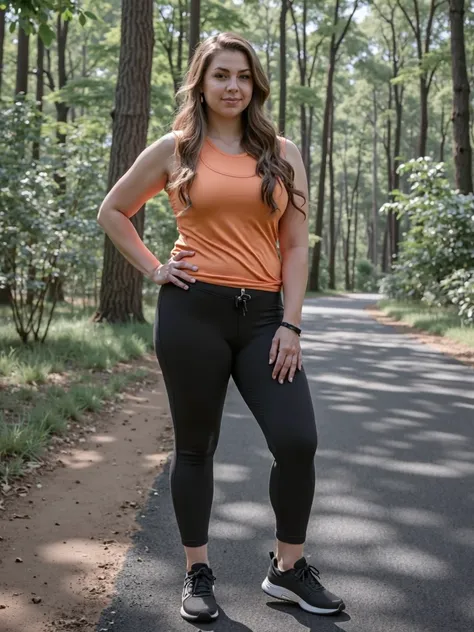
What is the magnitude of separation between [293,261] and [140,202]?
2.14 feet

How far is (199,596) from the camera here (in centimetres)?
303

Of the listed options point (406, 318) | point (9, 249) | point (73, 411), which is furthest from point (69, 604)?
point (406, 318)

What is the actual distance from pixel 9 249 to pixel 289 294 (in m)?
7.21

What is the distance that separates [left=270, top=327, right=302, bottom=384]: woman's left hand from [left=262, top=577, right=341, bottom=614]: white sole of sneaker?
33.9 inches

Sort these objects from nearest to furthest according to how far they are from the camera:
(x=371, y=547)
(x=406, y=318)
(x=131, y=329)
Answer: (x=371, y=547) < (x=131, y=329) < (x=406, y=318)

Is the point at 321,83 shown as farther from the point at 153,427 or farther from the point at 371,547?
the point at 371,547

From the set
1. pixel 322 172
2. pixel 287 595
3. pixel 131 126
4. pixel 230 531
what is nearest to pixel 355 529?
pixel 230 531

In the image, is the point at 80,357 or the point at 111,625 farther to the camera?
the point at 80,357

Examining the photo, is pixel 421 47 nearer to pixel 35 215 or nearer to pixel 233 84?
pixel 35 215

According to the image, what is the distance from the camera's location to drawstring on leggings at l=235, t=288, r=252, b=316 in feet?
9.56

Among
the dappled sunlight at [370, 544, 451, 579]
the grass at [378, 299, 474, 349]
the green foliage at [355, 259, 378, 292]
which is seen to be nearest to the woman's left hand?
the dappled sunlight at [370, 544, 451, 579]

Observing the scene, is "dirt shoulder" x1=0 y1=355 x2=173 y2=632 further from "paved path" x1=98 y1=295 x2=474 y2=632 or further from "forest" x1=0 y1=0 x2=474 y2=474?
"forest" x1=0 y1=0 x2=474 y2=474

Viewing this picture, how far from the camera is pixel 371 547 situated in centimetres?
375

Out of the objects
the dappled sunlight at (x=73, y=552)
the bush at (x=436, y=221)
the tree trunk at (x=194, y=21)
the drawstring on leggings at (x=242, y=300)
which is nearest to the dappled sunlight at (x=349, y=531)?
the dappled sunlight at (x=73, y=552)
